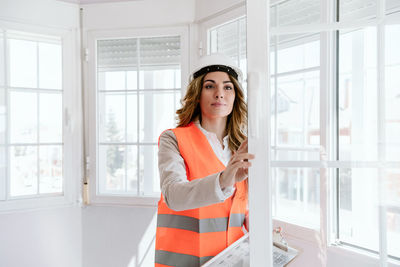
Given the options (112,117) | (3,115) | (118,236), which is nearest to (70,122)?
(112,117)

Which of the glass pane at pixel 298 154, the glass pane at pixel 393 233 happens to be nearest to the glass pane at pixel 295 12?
the glass pane at pixel 298 154

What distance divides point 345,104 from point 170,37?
1.70 meters

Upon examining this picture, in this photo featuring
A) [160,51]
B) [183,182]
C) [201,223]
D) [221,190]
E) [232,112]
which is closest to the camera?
[221,190]

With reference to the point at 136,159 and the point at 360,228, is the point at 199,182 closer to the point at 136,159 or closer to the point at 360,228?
the point at 360,228

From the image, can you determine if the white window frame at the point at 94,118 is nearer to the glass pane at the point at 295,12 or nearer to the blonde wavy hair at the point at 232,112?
the blonde wavy hair at the point at 232,112

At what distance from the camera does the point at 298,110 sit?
876 mm

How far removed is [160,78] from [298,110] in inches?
63.5

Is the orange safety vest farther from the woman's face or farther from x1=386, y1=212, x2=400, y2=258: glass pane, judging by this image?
x1=386, y1=212, x2=400, y2=258: glass pane

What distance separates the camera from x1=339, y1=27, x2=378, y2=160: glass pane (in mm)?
830

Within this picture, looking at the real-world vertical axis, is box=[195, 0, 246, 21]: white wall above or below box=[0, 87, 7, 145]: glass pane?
above

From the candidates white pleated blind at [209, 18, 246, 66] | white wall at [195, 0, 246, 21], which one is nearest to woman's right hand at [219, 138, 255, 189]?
white pleated blind at [209, 18, 246, 66]

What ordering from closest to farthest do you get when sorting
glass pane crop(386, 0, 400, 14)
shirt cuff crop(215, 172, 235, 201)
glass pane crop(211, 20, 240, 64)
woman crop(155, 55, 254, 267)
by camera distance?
glass pane crop(386, 0, 400, 14) → shirt cuff crop(215, 172, 235, 201) → woman crop(155, 55, 254, 267) → glass pane crop(211, 20, 240, 64)

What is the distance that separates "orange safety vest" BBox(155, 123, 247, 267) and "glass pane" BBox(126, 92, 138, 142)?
1116 mm

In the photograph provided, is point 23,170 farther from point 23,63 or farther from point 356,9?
point 356,9
